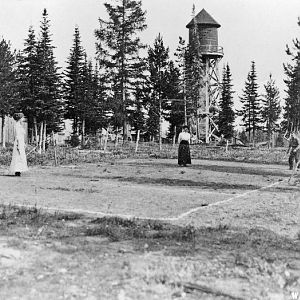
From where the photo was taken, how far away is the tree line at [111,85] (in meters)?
37.3

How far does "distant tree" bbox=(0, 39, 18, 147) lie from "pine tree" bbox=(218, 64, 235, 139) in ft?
111

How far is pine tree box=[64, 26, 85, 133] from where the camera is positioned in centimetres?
5075

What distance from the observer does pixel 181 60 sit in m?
52.4

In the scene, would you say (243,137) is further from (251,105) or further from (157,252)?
(157,252)

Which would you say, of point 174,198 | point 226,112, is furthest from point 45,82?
point 226,112

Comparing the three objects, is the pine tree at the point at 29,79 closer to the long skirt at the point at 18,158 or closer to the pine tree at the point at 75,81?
the pine tree at the point at 75,81

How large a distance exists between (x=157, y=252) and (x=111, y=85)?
41.7 meters

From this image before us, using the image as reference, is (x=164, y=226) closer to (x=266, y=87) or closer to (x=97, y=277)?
(x=97, y=277)

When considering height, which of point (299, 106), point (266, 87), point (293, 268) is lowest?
point (293, 268)

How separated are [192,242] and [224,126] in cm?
6316

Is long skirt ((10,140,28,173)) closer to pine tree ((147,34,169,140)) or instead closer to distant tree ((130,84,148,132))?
distant tree ((130,84,148,132))

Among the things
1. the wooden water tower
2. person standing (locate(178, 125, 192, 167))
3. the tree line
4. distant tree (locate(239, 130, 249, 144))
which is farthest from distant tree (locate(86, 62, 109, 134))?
person standing (locate(178, 125, 192, 167))

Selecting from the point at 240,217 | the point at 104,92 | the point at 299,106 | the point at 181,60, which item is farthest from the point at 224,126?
the point at 240,217

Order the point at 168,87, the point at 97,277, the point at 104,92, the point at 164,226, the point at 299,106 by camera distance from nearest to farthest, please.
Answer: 1. the point at 97,277
2. the point at 164,226
3. the point at 299,106
4. the point at 104,92
5. the point at 168,87
